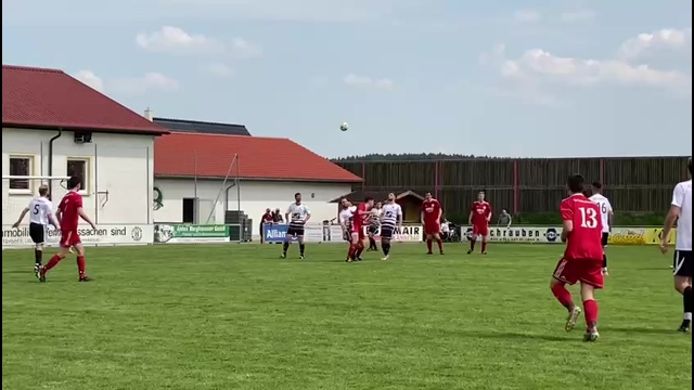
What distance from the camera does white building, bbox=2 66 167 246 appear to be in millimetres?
48219

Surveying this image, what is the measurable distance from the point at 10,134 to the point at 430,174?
1352 inches

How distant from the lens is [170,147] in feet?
222

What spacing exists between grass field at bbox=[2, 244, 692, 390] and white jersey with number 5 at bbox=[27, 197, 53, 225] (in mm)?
1552

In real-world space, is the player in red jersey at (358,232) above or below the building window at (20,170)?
below

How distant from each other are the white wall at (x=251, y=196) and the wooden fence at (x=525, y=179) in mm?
5010

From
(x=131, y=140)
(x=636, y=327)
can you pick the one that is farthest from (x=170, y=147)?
(x=636, y=327)

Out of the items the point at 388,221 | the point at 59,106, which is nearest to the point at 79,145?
the point at 59,106

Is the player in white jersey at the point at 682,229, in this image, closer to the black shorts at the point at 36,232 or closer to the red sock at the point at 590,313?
the red sock at the point at 590,313

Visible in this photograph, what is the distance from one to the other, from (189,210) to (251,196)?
4377mm

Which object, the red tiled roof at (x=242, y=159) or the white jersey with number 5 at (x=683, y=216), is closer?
the white jersey with number 5 at (x=683, y=216)

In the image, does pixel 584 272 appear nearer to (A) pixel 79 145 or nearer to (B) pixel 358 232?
(B) pixel 358 232

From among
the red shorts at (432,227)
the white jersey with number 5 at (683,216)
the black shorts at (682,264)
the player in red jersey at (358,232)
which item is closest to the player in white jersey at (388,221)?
the player in red jersey at (358,232)

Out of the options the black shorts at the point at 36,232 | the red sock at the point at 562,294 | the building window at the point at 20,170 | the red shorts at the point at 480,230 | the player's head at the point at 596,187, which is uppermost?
the building window at the point at 20,170

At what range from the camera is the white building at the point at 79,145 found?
48219mm
